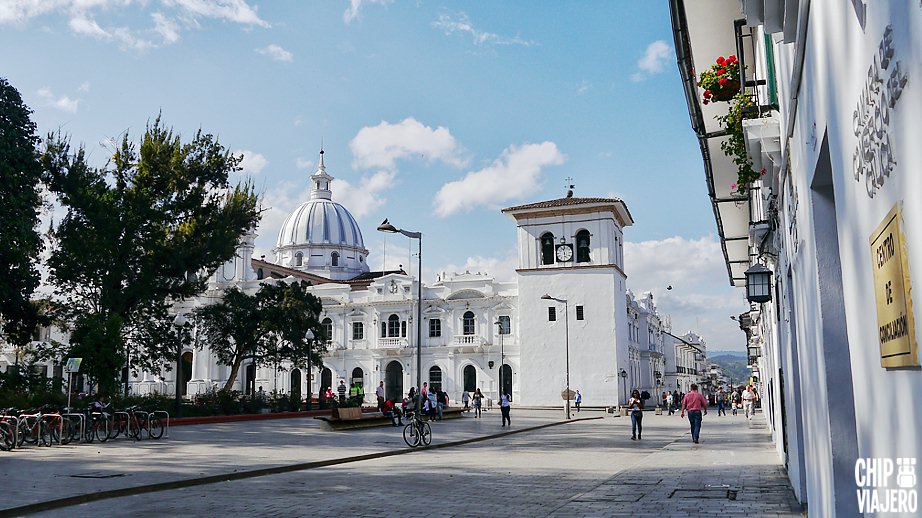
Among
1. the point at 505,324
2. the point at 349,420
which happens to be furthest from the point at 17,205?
the point at 505,324

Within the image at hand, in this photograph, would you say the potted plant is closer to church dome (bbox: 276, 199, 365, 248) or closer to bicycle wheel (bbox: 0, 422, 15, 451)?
bicycle wheel (bbox: 0, 422, 15, 451)

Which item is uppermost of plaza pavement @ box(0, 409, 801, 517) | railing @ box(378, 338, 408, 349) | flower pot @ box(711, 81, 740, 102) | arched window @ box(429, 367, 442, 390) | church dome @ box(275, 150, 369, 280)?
church dome @ box(275, 150, 369, 280)

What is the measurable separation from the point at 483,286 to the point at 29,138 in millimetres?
36502

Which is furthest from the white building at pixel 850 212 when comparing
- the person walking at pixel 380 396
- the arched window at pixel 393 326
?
the arched window at pixel 393 326

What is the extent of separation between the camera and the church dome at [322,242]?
83562 mm

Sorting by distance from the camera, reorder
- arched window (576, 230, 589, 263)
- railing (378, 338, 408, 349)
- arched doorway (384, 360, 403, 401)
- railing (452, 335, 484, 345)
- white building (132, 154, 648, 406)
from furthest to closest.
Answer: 1. arched doorway (384, 360, 403, 401)
2. railing (378, 338, 408, 349)
3. railing (452, 335, 484, 345)
4. arched window (576, 230, 589, 263)
5. white building (132, 154, 648, 406)

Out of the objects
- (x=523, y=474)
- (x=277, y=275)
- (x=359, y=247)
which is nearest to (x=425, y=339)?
(x=277, y=275)

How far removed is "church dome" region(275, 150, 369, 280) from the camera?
83.6m

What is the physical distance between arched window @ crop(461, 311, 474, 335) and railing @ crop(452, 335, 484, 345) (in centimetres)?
65

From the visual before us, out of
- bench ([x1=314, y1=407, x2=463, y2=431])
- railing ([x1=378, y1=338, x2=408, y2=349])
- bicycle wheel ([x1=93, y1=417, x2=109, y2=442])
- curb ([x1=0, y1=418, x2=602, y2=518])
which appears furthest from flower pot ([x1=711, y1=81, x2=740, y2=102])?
railing ([x1=378, y1=338, x2=408, y2=349])

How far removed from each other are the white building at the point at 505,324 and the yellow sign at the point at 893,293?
161 ft

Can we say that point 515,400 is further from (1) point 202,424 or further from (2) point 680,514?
(2) point 680,514

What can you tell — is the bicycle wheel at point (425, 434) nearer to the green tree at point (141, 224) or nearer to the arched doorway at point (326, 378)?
the green tree at point (141, 224)

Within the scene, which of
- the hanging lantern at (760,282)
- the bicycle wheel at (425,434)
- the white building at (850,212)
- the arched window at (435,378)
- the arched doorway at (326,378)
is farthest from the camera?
the arched doorway at (326,378)
